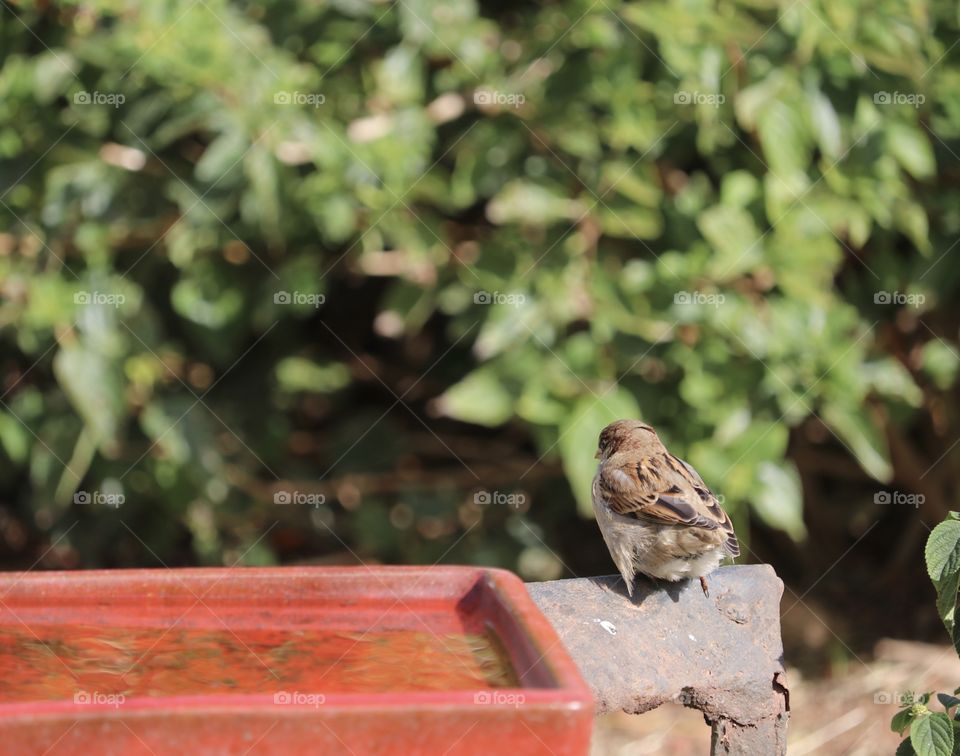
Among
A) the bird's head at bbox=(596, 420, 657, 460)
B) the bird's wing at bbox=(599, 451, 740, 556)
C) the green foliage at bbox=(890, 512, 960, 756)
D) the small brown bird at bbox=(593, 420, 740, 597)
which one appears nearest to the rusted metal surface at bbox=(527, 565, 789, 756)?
the small brown bird at bbox=(593, 420, 740, 597)

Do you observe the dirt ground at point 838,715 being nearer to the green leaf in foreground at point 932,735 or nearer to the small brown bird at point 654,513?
the small brown bird at point 654,513

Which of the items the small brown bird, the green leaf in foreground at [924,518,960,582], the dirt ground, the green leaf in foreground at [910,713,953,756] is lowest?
the dirt ground

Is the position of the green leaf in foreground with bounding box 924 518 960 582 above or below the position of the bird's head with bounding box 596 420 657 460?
above

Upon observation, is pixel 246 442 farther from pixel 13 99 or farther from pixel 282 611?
pixel 282 611

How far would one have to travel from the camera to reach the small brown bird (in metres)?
2.72

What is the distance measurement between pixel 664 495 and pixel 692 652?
667 mm

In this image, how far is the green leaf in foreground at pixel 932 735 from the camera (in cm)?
221

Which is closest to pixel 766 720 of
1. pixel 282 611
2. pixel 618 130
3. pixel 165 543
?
pixel 282 611

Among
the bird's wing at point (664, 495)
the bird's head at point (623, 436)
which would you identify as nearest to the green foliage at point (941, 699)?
the bird's wing at point (664, 495)

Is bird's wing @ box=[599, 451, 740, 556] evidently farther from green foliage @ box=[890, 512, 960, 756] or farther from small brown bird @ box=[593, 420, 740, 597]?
green foliage @ box=[890, 512, 960, 756]

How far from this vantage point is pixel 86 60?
12.1 feet

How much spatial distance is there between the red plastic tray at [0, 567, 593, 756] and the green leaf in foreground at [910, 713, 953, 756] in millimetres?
717

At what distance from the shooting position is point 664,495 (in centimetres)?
295

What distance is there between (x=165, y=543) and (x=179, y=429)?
1.77 feet
